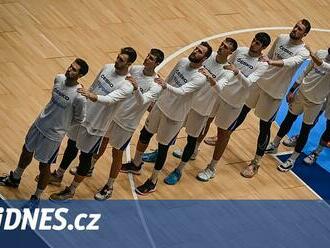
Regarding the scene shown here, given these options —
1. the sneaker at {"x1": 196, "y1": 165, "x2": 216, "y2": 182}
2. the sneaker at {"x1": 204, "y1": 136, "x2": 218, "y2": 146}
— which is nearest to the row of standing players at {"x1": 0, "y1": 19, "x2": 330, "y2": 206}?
the sneaker at {"x1": 196, "y1": 165, "x2": 216, "y2": 182}

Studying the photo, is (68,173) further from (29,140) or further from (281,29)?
(281,29)

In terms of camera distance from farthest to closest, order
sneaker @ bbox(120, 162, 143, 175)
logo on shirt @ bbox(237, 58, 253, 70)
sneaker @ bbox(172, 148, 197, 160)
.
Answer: sneaker @ bbox(172, 148, 197, 160), sneaker @ bbox(120, 162, 143, 175), logo on shirt @ bbox(237, 58, 253, 70)

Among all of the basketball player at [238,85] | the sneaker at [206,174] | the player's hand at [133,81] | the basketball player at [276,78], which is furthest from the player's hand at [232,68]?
the sneaker at [206,174]

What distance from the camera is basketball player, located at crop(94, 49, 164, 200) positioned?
9.21 metres

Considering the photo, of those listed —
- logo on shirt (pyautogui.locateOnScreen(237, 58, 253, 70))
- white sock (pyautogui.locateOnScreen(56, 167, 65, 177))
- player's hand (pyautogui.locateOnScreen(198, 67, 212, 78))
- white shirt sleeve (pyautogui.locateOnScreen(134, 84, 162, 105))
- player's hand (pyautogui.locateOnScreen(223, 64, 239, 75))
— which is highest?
player's hand (pyautogui.locateOnScreen(223, 64, 239, 75))

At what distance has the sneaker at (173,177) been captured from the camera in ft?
34.1

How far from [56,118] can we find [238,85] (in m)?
2.19

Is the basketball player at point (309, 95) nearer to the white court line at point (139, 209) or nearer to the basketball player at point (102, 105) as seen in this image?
the white court line at point (139, 209)

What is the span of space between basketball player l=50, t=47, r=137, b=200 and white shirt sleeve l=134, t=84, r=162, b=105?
0.42 feet

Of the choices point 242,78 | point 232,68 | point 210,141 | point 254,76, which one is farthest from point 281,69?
point 210,141

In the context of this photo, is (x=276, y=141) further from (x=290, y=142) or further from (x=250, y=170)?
(x=250, y=170)

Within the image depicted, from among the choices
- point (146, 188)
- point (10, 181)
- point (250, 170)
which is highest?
point (250, 170)

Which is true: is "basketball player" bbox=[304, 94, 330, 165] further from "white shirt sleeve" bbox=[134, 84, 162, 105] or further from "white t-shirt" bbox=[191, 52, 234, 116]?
"white shirt sleeve" bbox=[134, 84, 162, 105]

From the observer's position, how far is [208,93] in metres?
9.84
